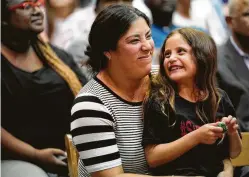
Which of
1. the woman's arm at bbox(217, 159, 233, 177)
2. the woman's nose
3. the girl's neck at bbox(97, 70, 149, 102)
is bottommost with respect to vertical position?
the woman's arm at bbox(217, 159, 233, 177)

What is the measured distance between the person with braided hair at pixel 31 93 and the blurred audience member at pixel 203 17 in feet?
5.77

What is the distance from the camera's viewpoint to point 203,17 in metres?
4.36

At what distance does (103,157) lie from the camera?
5.68 feet

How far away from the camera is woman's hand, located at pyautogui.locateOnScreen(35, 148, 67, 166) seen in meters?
2.39

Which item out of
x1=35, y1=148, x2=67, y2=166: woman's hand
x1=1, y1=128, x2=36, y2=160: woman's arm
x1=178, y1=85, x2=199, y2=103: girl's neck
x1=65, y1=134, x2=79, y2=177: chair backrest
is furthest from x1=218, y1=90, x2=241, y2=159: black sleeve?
x1=1, y1=128, x2=36, y2=160: woman's arm

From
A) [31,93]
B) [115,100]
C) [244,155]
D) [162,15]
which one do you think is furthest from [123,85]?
[162,15]

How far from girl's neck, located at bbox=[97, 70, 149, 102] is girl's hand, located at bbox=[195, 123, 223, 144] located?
1.00ft

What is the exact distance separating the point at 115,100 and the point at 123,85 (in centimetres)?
7

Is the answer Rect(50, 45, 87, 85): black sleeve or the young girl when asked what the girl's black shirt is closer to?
the young girl

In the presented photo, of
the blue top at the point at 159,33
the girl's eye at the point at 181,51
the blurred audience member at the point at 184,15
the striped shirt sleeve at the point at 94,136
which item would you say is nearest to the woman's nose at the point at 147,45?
the girl's eye at the point at 181,51

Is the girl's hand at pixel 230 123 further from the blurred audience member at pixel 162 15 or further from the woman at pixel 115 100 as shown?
the blurred audience member at pixel 162 15

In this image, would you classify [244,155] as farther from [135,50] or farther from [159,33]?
[159,33]

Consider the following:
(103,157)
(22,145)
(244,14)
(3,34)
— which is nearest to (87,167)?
(103,157)

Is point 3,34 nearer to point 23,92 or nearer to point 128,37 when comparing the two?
point 23,92
